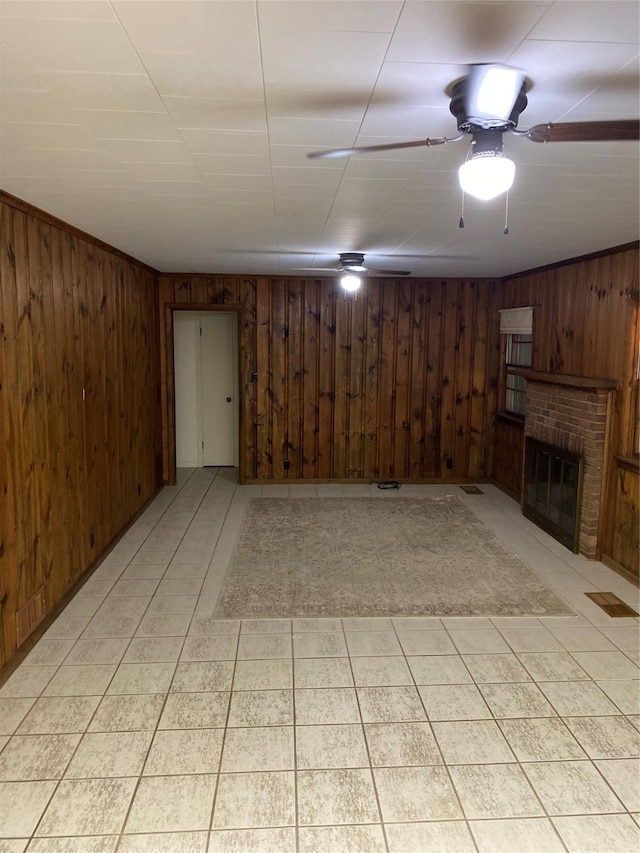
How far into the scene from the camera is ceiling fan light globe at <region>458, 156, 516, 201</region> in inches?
60.1

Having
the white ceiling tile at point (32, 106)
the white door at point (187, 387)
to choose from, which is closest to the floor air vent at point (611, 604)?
the white ceiling tile at point (32, 106)

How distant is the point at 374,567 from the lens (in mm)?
4117

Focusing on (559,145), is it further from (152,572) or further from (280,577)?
(152,572)

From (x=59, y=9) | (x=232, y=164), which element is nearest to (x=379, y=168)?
(x=232, y=164)

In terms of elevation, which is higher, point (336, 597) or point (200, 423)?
point (200, 423)

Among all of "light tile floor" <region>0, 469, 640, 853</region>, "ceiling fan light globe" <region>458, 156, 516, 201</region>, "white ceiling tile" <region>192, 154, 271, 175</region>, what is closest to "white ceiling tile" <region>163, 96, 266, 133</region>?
"white ceiling tile" <region>192, 154, 271, 175</region>

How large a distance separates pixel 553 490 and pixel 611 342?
1336mm

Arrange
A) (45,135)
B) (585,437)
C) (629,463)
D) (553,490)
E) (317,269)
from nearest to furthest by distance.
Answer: (45,135) < (629,463) < (585,437) < (553,490) < (317,269)

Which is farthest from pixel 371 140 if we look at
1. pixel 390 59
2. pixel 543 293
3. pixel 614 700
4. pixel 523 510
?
pixel 523 510

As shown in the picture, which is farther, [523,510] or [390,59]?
[523,510]

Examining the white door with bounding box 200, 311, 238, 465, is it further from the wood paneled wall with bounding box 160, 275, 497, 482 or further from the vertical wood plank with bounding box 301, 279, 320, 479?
the vertical wood plank with bounding box 301, 279, 320, 479

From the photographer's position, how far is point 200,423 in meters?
7.12

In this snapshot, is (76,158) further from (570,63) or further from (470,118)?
(570,63)

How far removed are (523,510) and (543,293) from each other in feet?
6.76
